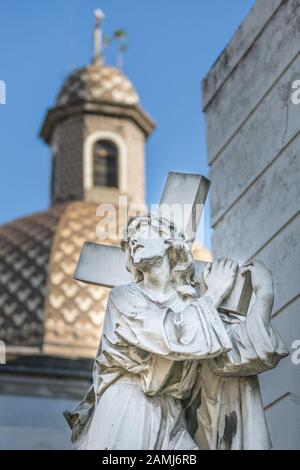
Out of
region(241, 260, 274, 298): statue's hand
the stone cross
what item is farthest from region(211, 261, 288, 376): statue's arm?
the stone cross

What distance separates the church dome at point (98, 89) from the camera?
3447 centimetres

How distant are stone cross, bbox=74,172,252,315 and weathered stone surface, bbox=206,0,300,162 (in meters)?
1.64

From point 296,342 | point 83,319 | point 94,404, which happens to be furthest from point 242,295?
point 83,319

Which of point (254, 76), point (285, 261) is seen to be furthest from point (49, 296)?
point (285, 261)

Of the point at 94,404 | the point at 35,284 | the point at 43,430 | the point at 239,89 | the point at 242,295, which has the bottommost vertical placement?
the point at 43,430

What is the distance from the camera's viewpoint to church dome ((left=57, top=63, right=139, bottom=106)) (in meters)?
34.5

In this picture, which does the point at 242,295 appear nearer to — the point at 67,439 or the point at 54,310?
the point at 67,439

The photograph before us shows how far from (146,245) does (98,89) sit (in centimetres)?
2973

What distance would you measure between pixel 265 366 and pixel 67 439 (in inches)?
617

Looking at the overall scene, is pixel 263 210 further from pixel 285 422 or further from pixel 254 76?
pixel 285 422

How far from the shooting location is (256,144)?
773cm

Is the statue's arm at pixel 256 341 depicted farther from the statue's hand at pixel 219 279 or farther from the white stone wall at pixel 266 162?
the white stone wall at pixel 266 162

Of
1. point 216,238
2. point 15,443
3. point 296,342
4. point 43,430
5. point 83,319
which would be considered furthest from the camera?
point 83,319

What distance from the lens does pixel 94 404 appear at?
17.4 ft
